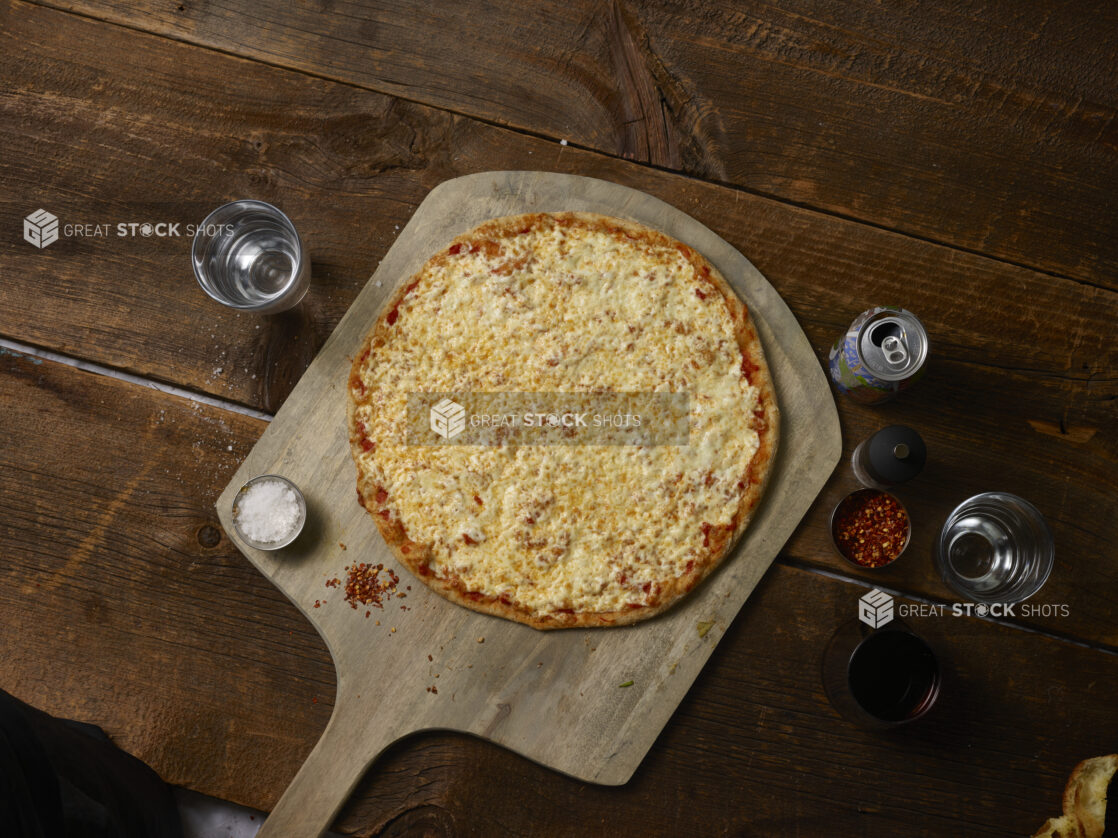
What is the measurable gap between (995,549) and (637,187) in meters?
1.69

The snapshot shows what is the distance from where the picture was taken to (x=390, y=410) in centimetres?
238

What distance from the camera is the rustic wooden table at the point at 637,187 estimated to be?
2422 millimetres

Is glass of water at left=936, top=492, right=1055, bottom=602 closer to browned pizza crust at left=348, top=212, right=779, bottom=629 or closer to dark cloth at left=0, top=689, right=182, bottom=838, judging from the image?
browned pizza crust at left=348, top=212, right=779, bottom=629

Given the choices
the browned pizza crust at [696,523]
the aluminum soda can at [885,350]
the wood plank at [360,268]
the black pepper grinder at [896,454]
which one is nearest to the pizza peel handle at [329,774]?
the browned pizza crust at [696,523]

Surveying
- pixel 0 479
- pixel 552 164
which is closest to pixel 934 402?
pixel 552 164

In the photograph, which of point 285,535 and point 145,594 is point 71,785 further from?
point 285,535

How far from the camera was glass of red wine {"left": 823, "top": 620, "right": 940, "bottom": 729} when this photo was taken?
2.22 metres

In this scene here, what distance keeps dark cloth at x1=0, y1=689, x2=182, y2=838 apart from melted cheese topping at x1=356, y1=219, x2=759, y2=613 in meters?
1.07

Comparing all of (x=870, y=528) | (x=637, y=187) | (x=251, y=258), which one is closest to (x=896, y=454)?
(x=870, y=528)

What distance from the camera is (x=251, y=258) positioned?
253cm

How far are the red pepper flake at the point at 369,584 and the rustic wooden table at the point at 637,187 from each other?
25cm

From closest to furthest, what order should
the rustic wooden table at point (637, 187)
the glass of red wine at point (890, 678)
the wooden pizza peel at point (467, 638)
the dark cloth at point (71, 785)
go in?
1. the dark cloth at point (71, 785)
2. the glass of red wine at point (890, 678)
3. the wooden pizza peel at point (467, 638)
4. the rustic wooden table at point (637, 187)

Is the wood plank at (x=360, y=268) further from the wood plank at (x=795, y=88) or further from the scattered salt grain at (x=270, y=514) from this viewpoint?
the scattered salt grain at (x=270, y=514)

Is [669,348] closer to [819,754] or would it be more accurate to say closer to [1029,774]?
[819,754]
